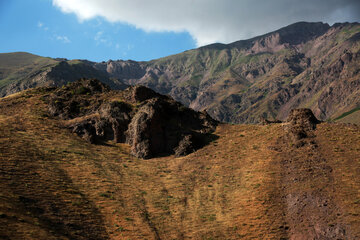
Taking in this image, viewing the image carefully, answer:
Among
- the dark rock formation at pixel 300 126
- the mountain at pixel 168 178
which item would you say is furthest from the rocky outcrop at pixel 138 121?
the dark rock formation at pixel 300 126

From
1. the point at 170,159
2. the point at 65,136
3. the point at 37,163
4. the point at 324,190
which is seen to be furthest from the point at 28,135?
the point at 324,190

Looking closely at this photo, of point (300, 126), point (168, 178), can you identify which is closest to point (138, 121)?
point (168, 178)

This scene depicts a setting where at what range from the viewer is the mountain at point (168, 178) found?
31.0 metres

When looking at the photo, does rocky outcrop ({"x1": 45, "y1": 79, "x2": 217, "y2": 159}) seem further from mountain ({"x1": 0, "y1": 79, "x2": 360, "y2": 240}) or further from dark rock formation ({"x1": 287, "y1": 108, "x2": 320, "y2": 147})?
dark rock formation ({"x1": 287, "y1": 108, "x2": 320, "y2": 147})

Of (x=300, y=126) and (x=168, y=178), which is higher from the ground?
(x=300, y=126)

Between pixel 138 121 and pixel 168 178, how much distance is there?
640 inches

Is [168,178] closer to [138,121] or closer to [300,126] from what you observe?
[138,121]

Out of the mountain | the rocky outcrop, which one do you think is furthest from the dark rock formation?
the rocky outcrop

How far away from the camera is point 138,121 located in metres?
57.2

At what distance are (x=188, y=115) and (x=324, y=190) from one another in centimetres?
3456

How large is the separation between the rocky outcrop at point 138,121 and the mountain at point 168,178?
0.97 feet

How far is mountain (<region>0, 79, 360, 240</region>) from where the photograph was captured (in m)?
31.0

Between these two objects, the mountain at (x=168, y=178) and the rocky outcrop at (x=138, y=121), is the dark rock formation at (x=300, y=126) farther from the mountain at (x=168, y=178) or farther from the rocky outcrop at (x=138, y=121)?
the rocky outcrop at (x=138, y=121)

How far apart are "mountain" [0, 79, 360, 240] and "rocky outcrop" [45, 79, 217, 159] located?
0.30 m
